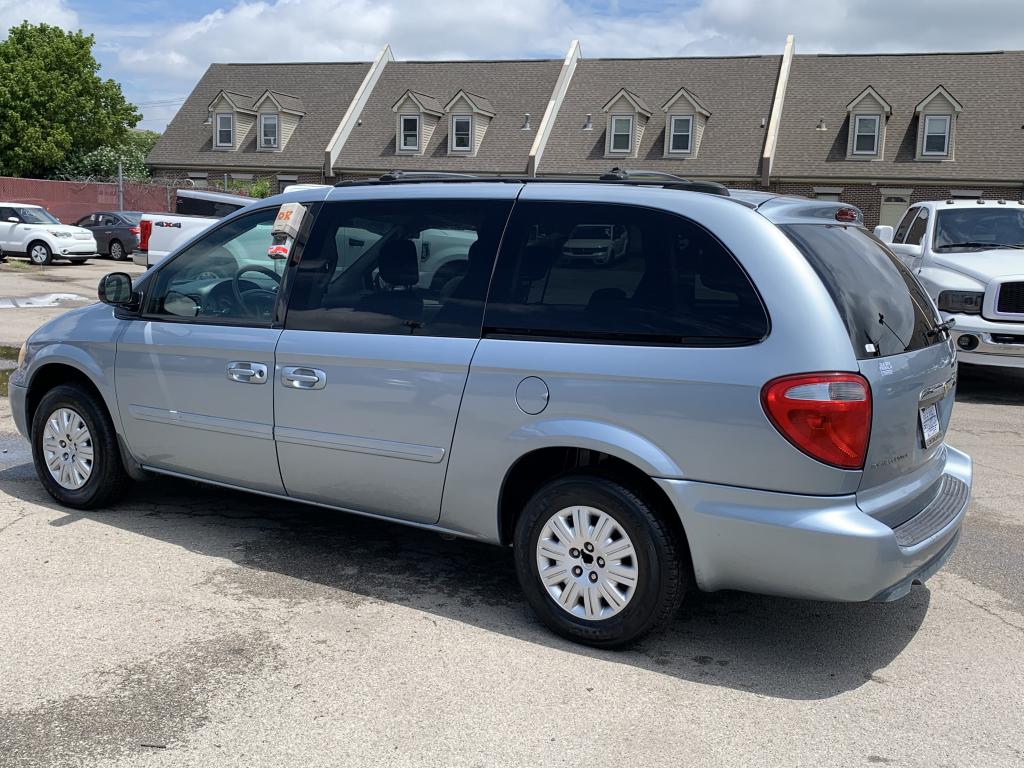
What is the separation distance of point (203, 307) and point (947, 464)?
366 cm

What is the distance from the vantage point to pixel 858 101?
1326 inches

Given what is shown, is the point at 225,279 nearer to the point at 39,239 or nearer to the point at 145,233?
the point at 145,233

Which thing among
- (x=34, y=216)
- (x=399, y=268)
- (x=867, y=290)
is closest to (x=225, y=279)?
(x=399, y=268)

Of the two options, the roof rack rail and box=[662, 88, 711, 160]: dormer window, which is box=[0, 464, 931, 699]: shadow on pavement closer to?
the roof rack rail

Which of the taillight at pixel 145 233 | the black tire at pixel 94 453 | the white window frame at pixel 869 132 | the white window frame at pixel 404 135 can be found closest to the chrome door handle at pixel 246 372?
the black tire at pixel 94 453

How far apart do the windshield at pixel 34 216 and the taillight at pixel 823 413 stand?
2641cm

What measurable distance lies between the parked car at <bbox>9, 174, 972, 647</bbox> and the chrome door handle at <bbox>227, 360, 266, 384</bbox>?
12 millimetres

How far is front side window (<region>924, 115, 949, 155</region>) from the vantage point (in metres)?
33.2

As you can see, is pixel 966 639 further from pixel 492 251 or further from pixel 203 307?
pixel 203 307

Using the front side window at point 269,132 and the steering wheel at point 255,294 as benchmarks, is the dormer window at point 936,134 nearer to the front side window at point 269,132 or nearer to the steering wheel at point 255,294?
the front side window at point 269,132

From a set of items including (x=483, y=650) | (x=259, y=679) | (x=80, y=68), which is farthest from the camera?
(x=80, y=68)

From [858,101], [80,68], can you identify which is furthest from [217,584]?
[80,68]

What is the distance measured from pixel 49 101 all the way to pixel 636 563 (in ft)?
169

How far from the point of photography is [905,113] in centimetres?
3412
